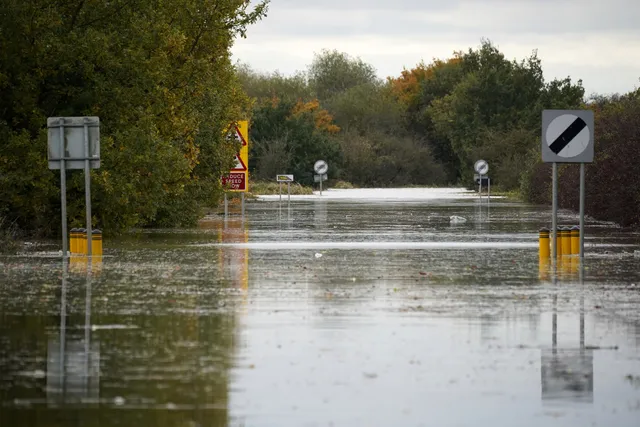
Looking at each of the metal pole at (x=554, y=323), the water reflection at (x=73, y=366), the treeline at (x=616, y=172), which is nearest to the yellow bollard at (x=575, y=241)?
the metal pole at (x=554, y=323)

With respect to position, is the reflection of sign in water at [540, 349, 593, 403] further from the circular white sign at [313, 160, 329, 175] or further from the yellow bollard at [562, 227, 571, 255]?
the circular white sign at [313, 160, 329, 175]

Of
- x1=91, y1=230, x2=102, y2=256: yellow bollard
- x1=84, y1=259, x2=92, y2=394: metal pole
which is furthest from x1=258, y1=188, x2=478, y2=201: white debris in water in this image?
x1=84, y1=259, x2=92, y2=394: metal pole

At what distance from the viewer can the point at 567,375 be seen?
1085 centimetres

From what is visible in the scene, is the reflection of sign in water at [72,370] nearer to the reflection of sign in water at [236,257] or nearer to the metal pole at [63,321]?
the metal pole at [63,321]

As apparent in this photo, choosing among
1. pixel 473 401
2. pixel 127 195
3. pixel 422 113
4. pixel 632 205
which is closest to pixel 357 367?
pixel 473 401

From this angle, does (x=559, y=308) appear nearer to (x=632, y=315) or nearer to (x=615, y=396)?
(x=632, y=315)

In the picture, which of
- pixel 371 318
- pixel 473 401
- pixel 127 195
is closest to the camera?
pixel 473 401

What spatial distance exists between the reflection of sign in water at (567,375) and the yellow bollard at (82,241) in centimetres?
1516

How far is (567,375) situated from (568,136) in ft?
45.2

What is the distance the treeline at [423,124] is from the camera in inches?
4235

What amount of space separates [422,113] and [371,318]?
13209cm

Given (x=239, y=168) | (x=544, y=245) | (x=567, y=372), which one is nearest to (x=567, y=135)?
(x=544, y=245)

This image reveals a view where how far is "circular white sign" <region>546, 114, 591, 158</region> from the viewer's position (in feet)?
79.2

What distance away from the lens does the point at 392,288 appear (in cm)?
1855
